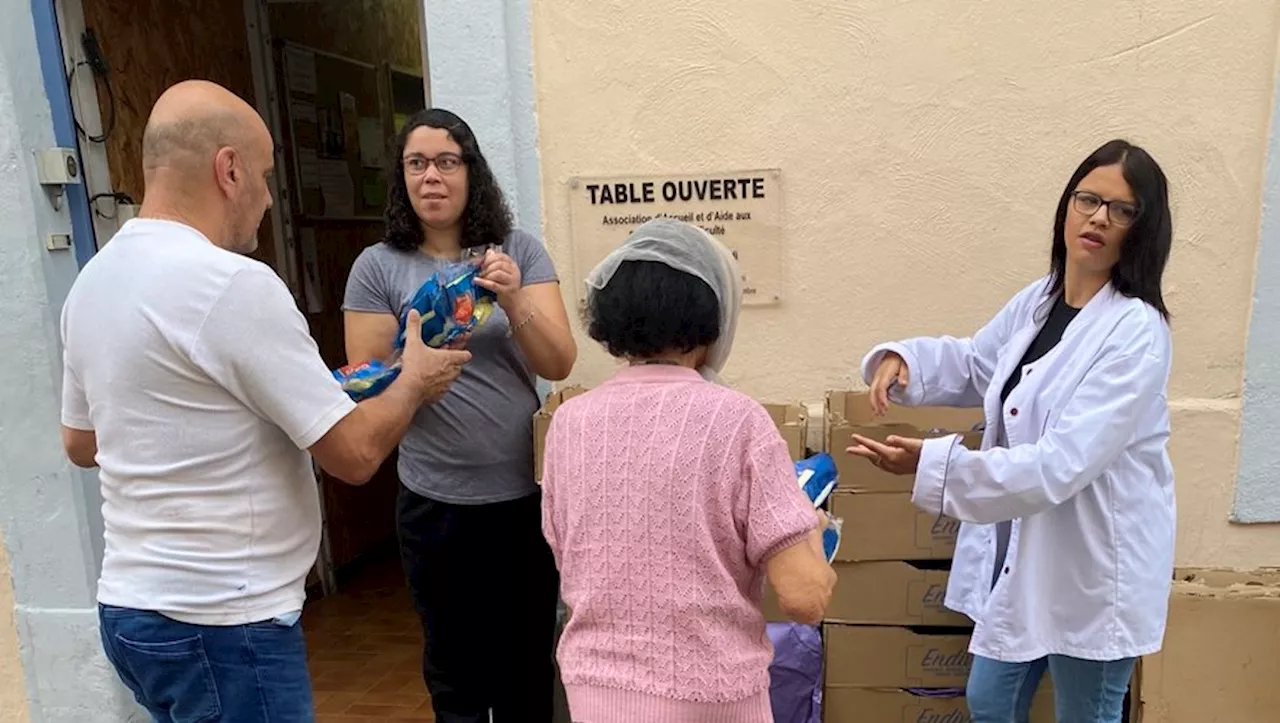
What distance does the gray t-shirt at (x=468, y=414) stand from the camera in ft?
6.81

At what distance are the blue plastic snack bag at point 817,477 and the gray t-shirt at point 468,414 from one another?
723mm

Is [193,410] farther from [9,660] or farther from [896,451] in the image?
[9,660]

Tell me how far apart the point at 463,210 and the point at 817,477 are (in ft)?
3.73

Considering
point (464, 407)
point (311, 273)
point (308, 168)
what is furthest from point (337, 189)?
point (464, 407)

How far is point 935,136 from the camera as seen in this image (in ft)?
8.32

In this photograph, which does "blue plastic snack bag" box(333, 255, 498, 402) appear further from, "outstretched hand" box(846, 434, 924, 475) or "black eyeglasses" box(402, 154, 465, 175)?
"outstretched hand" box(846, 434, 924, 475)

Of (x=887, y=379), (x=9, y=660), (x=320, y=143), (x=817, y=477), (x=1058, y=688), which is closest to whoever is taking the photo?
(x=1058, y=688)

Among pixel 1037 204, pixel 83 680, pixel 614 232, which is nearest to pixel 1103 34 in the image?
pixel 1037 204

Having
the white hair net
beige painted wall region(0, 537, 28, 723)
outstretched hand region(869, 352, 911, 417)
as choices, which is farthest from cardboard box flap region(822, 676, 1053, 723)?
beige painted wall region(0, 537, 28, 723)

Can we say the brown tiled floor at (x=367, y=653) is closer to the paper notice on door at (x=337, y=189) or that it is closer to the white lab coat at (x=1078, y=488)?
the paper notice on door at (x=337, y=189)

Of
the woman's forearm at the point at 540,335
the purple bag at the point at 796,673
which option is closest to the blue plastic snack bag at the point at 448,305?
the woman's forearm at the point at 540,335

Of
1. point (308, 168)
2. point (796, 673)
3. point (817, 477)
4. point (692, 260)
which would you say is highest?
point (308, 168)

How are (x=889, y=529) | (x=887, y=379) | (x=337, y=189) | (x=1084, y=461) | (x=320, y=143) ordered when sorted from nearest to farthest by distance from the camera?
(x=1084, y=461) → (x=887, y=379) → (x=889, y=529) → (x=320, y=143) → (x=337, y=189)

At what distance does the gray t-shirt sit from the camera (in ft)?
6.81
